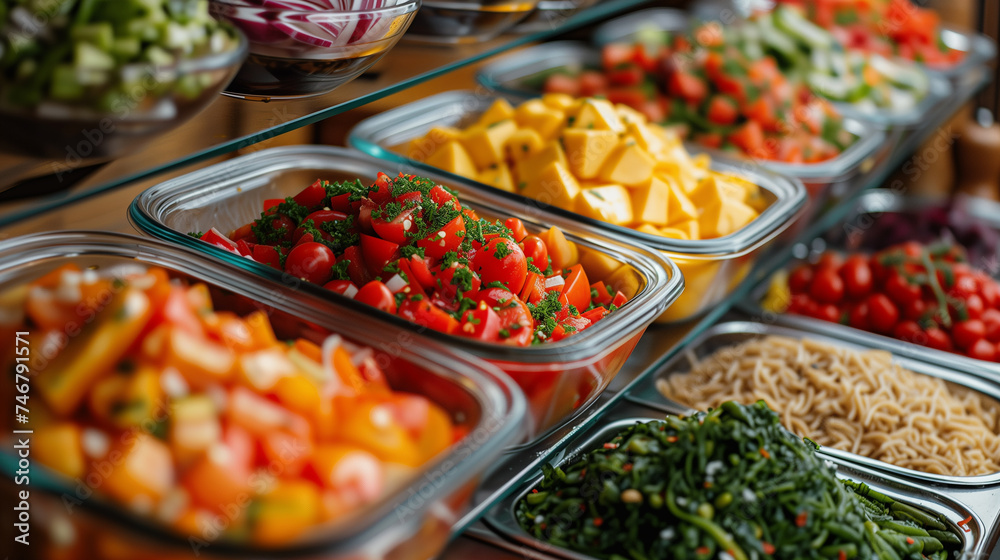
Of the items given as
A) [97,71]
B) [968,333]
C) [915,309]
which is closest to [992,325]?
[968,333]

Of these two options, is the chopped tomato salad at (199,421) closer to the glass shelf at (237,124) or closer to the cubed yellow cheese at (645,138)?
the glass shelf at (237,124)

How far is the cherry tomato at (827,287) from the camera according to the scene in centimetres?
268

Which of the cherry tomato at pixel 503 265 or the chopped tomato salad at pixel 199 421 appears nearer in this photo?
the chopped tomato salad at pixel 199 421

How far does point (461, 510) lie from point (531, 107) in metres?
1.44

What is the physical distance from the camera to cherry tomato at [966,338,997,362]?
2447mm

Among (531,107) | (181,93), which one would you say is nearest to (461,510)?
(181,93)

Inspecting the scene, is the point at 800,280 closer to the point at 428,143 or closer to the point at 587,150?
the point at 587,150

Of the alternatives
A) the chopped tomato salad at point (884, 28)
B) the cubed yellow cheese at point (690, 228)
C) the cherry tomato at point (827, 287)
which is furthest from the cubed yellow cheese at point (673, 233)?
the chopped tomato salad at point (884, 28)

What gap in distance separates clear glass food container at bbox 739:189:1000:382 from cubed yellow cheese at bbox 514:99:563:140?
782 mm

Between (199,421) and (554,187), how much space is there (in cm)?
120

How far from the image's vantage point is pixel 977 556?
5.35 feet

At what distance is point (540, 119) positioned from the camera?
7.44ft

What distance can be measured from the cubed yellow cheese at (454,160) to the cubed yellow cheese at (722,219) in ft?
1.88

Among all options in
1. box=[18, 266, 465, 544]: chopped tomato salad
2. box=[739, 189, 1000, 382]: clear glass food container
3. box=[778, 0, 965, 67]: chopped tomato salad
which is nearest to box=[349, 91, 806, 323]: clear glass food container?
box=[739, 189, 1000, 382]: clear glass food container
